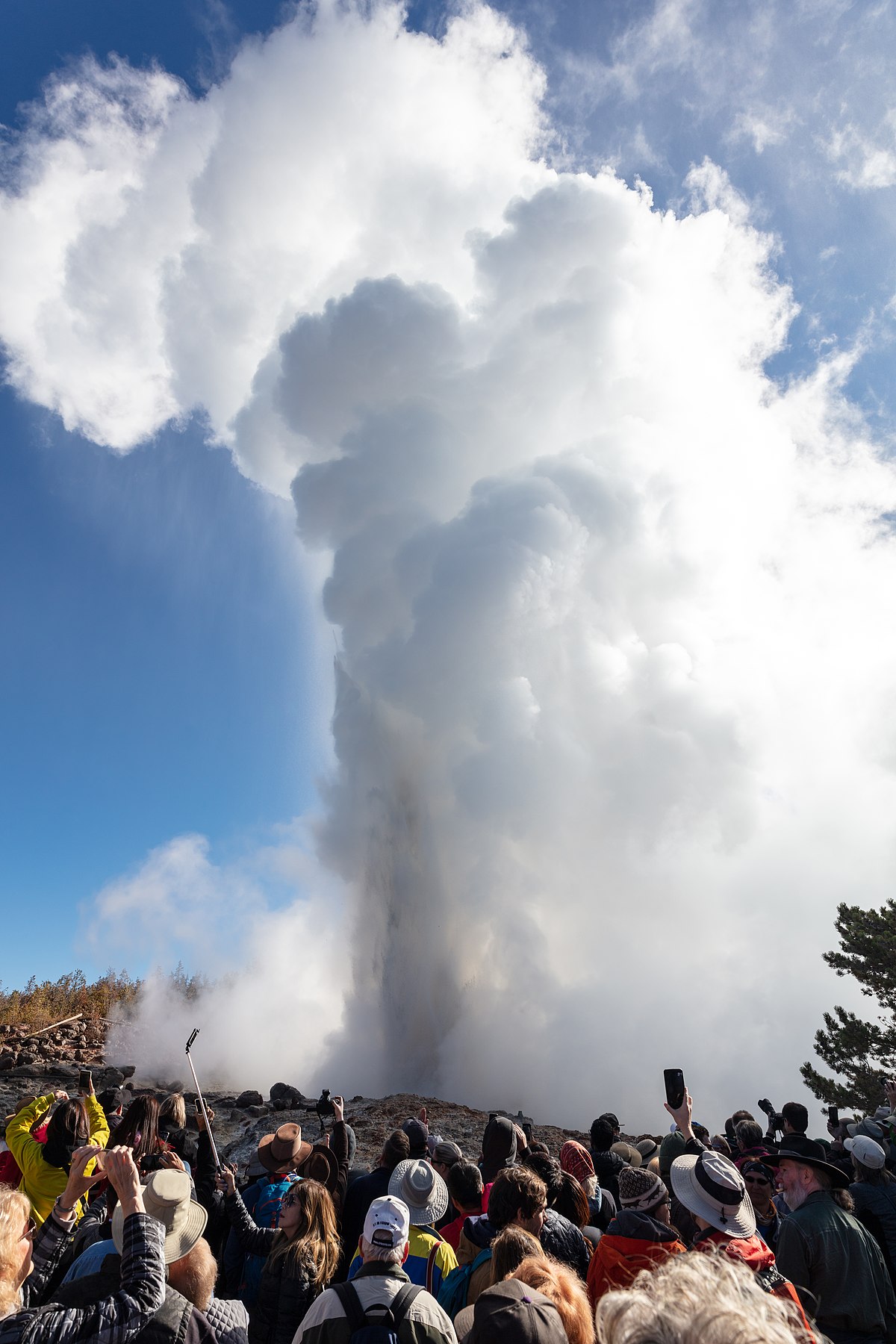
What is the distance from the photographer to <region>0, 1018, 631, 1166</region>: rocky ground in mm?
17266

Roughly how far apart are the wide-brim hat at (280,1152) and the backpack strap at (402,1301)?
8.07 feet

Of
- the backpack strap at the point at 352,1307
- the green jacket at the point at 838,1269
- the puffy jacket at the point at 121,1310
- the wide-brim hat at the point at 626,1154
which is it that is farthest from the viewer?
the wide-brim hat at the point at 626,1154

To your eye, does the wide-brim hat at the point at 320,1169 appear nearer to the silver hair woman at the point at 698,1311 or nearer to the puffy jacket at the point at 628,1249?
the puffy jacket at the point at 628,1249

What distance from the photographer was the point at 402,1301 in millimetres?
3307

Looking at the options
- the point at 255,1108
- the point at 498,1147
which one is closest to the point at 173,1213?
the point at 498,1147

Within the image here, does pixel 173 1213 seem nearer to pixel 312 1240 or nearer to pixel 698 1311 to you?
pixel 312 1240

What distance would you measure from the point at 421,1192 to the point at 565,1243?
0.98 m

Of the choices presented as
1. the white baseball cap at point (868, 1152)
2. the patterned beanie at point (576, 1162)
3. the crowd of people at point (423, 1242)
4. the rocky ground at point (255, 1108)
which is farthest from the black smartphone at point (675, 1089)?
the rocky ground at point (255, 1108)

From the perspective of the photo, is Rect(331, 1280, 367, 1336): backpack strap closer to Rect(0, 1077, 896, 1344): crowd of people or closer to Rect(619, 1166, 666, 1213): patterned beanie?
Rect(0, 1077, 896, 1344): crowd of people

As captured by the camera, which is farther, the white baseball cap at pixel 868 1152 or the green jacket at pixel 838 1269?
the white baseball cap at pixel 868 1152

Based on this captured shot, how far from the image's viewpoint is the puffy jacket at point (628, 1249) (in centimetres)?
387

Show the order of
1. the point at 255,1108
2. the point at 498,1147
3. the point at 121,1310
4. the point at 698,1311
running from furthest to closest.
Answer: the point at 255,1108, the point at 498,1147, the point at 121,1310, the point at 698,1311

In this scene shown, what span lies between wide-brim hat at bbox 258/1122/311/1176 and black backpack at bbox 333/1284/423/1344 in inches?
95.4

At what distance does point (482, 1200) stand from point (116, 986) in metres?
49.0
